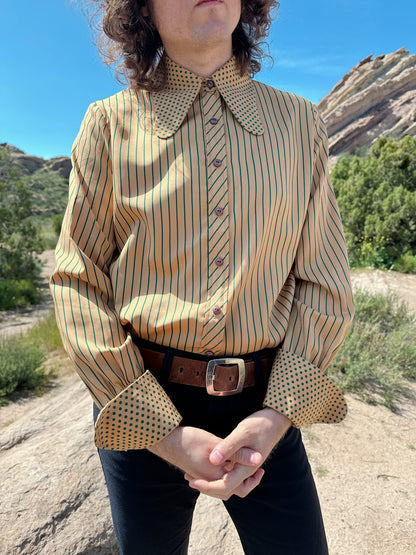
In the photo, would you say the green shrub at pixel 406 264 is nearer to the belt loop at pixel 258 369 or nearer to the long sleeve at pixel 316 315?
the long sleeve at pixel 316 315

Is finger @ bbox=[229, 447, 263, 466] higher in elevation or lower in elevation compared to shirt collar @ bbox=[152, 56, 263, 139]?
lower

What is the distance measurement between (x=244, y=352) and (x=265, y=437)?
0.21m

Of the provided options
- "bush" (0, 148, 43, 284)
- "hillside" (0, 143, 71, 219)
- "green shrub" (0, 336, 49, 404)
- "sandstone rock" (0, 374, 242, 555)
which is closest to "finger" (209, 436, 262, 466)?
"sandstone rock" (0, 374, 242, 555)

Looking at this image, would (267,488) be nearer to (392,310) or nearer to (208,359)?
(208,359)

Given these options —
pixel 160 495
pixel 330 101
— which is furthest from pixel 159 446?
pixel 330 101

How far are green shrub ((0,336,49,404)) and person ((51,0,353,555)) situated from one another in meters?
3.94

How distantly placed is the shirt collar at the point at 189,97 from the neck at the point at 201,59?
0.02 metres

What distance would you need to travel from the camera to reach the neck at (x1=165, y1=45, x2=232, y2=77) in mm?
1070

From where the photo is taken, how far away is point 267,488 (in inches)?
39.9

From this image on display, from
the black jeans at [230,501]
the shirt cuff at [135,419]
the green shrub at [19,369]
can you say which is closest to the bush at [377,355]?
the black jeans at [230,501]

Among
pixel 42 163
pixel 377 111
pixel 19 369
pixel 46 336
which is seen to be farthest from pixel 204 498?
pixel 42 163

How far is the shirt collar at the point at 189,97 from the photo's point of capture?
1044 millimetres

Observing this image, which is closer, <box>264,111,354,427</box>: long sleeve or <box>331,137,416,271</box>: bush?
<box>264,111,354,427</box>: long sleeve

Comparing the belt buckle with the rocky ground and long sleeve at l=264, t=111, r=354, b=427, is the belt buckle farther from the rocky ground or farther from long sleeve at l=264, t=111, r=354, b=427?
the rocky ground
